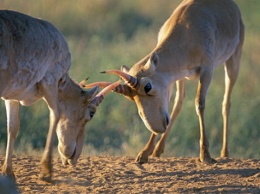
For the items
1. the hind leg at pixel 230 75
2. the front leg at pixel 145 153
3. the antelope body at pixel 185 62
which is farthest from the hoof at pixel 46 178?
the hind leg at pixel 230 75

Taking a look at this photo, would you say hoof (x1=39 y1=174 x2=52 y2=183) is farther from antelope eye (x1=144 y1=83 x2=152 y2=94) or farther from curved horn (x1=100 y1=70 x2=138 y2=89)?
antelope eye (x1=144 y1=83 x2=152 y2=94)

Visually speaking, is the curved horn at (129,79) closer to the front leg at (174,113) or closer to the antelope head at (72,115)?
the antelope head at (72,115)

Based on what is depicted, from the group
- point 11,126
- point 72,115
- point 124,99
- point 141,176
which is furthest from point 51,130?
point 124,99

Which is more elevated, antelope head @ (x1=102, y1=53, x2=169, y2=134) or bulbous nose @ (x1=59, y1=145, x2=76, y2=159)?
antelope head @ (x1=102, y1=53, x2=169, y2=134)

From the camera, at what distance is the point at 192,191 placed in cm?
972

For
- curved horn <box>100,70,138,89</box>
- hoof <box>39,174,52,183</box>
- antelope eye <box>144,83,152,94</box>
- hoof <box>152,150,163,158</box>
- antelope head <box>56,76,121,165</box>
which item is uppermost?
curved horn <box>100,70,138,89</box>

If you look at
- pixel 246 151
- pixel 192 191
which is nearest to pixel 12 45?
pixel 192 191

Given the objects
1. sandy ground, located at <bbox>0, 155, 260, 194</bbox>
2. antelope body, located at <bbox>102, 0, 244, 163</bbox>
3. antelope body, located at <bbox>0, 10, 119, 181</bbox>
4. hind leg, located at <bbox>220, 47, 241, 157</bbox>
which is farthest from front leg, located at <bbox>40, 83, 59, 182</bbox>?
hind leg, located at <bbox>220, 47, 241, 157</bbox>

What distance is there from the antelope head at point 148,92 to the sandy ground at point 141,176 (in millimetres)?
638

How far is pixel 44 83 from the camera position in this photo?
10023mm

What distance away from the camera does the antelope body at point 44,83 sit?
365 inches

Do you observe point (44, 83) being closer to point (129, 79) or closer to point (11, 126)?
point (11, 126)

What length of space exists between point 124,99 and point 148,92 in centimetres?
579

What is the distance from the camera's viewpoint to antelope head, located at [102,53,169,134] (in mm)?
11484
